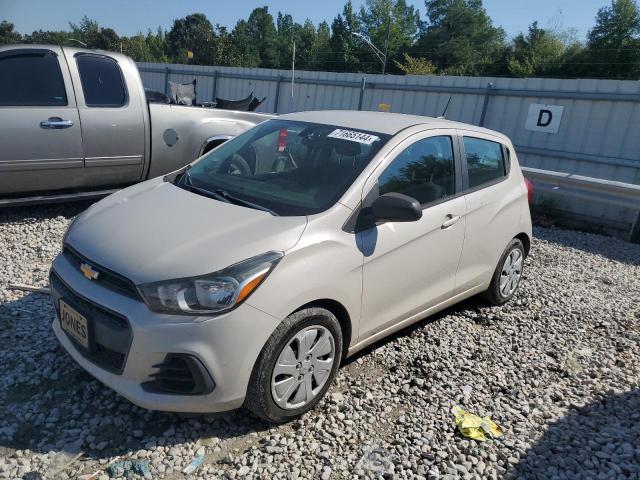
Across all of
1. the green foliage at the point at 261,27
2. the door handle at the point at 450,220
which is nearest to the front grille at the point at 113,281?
the door handle at the point at 450,220

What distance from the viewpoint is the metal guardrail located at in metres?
7.30

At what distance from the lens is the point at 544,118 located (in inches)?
364

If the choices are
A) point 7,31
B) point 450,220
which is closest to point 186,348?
point 450,220

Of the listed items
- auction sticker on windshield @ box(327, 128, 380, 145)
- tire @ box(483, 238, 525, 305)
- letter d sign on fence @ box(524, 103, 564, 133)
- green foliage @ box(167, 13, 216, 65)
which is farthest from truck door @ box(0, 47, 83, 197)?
green foliage @ box(167, 13, 216, 65)

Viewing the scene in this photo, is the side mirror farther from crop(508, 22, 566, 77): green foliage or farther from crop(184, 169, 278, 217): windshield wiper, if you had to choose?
crop(508, 22, 566, 77): green foliage

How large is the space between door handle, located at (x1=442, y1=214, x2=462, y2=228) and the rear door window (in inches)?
15.9

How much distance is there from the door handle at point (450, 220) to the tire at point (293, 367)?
1.19 meters

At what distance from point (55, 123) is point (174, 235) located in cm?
346

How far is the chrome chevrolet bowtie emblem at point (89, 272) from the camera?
8.43 ft

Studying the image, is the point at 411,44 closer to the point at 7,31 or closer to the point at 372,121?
the point at 7,31

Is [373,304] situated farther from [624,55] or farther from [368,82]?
[624,55]

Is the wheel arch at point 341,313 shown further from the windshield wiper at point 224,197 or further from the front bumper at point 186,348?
the windshield wiper at point 224,197

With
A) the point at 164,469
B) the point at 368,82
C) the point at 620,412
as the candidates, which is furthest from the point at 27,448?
the point at 368,82

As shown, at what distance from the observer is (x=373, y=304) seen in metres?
3.09
